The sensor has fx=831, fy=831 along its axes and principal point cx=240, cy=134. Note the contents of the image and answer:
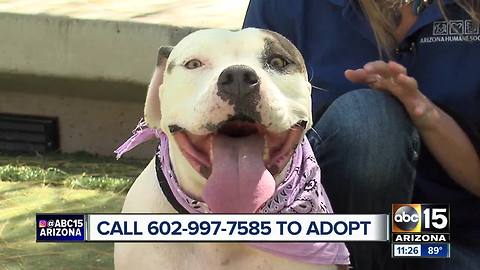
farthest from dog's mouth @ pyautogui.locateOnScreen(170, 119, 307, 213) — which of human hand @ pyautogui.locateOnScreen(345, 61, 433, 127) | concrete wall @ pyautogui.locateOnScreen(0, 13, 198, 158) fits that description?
concrete wall @ pyautogui.locateOnScreen(0, 13, 198, 158)

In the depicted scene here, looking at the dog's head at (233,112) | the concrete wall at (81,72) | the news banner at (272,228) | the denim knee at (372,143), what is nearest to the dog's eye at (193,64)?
the dog's head at (233,112)

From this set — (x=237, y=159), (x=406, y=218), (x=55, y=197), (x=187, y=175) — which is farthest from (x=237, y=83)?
(x=55, y=197)

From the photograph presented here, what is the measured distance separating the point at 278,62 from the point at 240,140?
8.2 inches

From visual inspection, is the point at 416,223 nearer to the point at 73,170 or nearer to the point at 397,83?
the point at 397,83

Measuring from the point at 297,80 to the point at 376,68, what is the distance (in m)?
0.27

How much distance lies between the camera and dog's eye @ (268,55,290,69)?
180 cm

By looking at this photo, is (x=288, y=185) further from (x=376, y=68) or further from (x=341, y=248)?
(x=376, y=68)

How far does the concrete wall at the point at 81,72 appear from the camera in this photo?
391cm

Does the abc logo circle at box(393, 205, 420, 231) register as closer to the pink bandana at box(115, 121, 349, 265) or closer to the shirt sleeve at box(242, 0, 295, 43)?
the pink bandana at box(115, 121, 349, 265)

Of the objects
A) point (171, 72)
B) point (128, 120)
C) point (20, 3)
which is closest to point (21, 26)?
point (20, 3)

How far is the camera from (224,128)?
1.70 m

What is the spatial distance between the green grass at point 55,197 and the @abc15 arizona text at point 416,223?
1216mm

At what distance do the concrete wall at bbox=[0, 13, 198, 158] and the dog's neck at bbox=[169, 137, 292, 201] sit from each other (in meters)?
2.02

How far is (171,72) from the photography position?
1.82 m
